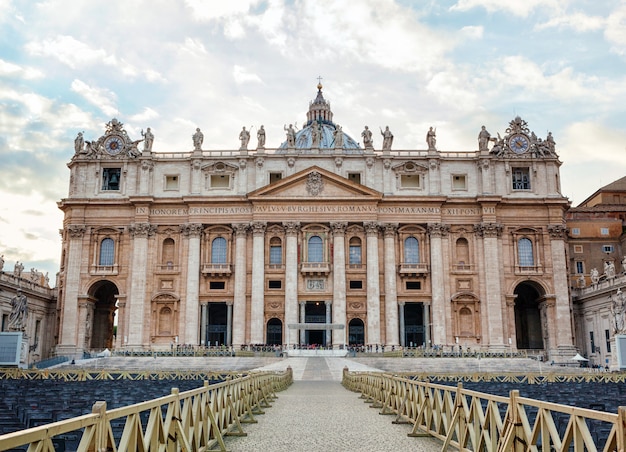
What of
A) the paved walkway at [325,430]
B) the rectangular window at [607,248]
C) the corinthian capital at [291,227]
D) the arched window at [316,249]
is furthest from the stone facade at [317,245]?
the paved walkway at [325,430]

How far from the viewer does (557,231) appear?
2694 inches

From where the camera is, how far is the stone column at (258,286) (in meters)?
65.0

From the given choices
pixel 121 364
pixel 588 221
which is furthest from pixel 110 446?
pixel 588 221

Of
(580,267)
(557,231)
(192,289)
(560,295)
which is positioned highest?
(557,231)

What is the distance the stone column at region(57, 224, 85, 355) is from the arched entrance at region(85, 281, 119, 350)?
3.37 meters

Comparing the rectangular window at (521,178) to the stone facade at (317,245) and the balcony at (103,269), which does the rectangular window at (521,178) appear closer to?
the stone facade at (317,245)

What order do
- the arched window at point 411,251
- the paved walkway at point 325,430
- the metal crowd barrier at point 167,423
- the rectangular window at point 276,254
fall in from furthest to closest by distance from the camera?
the arched window at point 411,251
the rectangular window at point 276,254
the paved walkway at point 325,430
the metal crowd barrier at point 167,423

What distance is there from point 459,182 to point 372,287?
50.9 feet

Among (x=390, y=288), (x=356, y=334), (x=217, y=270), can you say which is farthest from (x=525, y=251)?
(x=217, y=270)

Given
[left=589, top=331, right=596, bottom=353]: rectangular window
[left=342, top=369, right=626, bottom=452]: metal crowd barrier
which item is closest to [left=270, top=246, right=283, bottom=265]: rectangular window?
[left=589, top=331, right=596, bottom=353]: rectangular window

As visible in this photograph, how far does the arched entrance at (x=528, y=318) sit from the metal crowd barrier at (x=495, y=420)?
56.4m

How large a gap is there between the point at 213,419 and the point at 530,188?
Answer: 6412 cm

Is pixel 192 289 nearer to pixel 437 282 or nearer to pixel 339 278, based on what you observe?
pixel 339 278

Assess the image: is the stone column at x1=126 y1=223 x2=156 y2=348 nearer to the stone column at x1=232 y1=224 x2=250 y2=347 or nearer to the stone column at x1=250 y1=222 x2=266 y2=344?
the stone column at x1=232 y1=224 x2=250 y2=347
